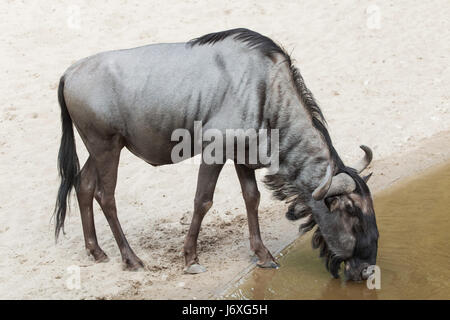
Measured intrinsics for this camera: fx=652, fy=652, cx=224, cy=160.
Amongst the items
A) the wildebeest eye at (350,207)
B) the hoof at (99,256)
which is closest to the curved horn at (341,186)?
the wildebeest eye at (350,207)

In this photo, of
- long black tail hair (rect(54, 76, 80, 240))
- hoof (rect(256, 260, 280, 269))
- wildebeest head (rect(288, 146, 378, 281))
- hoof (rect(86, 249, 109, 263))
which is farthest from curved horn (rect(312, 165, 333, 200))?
long black tail hair (rect(54, 76, 80, 240))

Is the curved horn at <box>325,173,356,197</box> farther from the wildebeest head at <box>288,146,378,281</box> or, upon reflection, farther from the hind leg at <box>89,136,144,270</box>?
the hind leg at <box>89,136,144,270</box>

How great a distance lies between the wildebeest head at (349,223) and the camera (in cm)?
588

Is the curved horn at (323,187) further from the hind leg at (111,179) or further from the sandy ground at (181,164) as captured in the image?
the hind leg at (111,179)

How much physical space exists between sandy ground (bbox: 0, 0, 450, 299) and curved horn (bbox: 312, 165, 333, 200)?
1304mm

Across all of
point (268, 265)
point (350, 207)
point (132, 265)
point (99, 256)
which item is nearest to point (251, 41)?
point (350, 207)

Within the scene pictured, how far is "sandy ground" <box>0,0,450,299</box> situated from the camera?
265 inches

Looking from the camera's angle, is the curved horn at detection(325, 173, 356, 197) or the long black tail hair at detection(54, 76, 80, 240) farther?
the long black tail hair at detection(54, 76, 80, 240)

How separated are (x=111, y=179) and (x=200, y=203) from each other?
945 millimetres

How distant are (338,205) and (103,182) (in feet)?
7.74

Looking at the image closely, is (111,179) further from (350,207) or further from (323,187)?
(350,207)

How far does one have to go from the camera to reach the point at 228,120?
609cm
